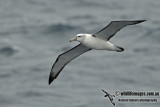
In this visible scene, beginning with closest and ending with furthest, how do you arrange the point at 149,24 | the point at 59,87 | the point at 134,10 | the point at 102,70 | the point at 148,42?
the point at 59,87, the point at 102,70, the point at 148,42, the point at 149,24, the point at 134,10

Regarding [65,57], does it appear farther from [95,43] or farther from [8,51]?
[8,51]

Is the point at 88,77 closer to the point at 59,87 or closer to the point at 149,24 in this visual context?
the point at 59,87

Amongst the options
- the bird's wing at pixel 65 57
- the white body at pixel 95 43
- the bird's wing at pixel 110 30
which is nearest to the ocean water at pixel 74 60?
the bird's wing at pixel 65 57

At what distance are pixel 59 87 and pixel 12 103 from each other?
4.50 m

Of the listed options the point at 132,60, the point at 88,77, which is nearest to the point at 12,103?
the point at 88,77

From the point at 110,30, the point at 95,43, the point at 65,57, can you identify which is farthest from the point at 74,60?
the point at 110,30

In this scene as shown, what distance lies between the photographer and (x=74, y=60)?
135ft

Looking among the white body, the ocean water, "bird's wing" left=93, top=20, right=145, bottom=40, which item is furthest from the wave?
"bird's wing" left=93, top=20, right=145, bottom=40

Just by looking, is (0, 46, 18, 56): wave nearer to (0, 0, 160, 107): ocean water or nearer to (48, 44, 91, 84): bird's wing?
(0, 0, 160, 107): ocean water

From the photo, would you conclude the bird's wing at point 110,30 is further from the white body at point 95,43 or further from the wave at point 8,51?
the wave at point 8,51

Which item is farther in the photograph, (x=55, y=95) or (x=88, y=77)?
(x=88, y=77)

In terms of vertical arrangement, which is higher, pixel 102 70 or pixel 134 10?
pixel 134 10

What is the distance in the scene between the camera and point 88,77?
124 ft

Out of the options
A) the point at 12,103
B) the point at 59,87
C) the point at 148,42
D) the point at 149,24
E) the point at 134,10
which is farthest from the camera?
the point at 134,10
